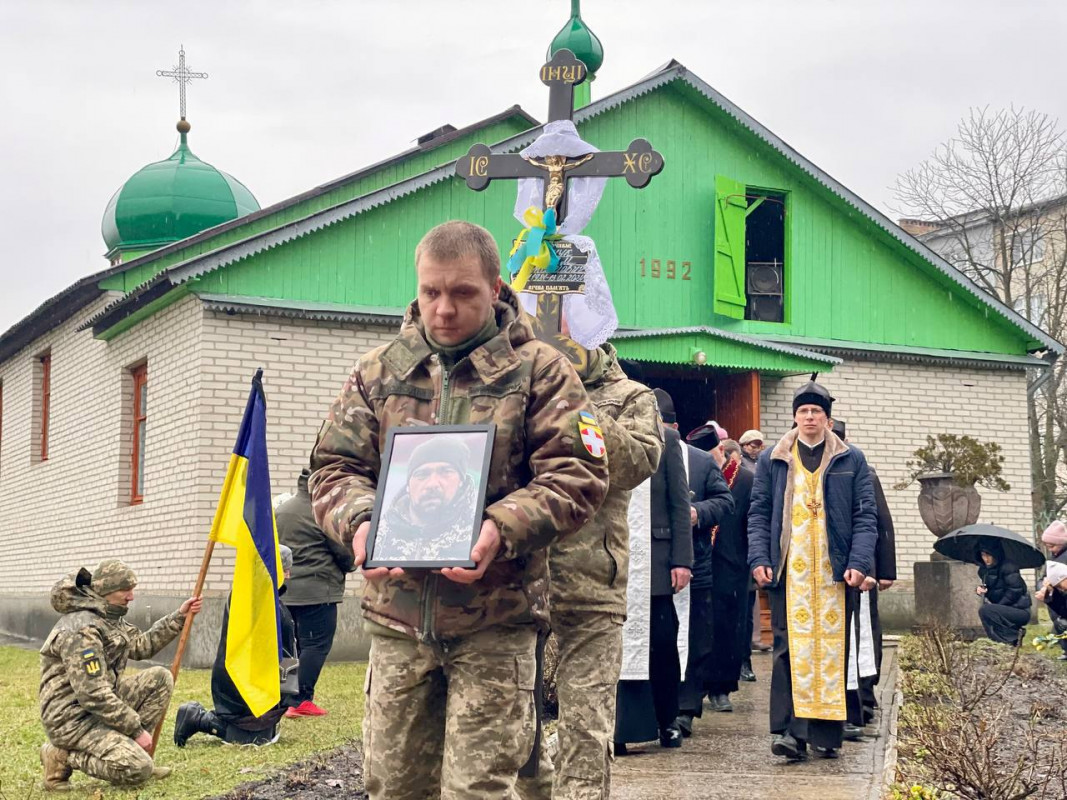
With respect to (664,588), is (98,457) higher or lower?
higher

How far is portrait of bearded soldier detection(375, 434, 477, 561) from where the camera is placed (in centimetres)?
347

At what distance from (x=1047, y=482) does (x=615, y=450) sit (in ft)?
101

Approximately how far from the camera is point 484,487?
3.51 m

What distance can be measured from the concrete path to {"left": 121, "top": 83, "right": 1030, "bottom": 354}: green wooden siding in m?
7.63

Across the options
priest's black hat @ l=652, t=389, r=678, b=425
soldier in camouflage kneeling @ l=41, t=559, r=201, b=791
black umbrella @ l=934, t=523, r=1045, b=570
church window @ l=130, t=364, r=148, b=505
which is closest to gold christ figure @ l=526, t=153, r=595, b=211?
priest's black hat @ l=652, t=389, r=678, b=425

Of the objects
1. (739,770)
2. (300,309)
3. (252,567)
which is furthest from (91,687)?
(300,309)

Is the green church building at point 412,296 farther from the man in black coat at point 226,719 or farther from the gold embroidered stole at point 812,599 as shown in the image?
the gold embroidered stole at point 812,599

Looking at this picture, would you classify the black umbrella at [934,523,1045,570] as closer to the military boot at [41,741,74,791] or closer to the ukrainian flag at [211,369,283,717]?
the ukrainian flag at [211,369,283,717]

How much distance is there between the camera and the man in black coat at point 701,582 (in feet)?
27.5

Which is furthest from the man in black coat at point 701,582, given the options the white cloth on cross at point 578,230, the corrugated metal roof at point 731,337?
the corrugated metal roof at point 731,337

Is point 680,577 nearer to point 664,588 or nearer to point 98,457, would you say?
point 664,588

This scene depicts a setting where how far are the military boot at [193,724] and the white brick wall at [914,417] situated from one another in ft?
33.4

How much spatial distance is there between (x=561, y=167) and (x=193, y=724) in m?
3.73

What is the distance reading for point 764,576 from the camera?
7625 millimetres
